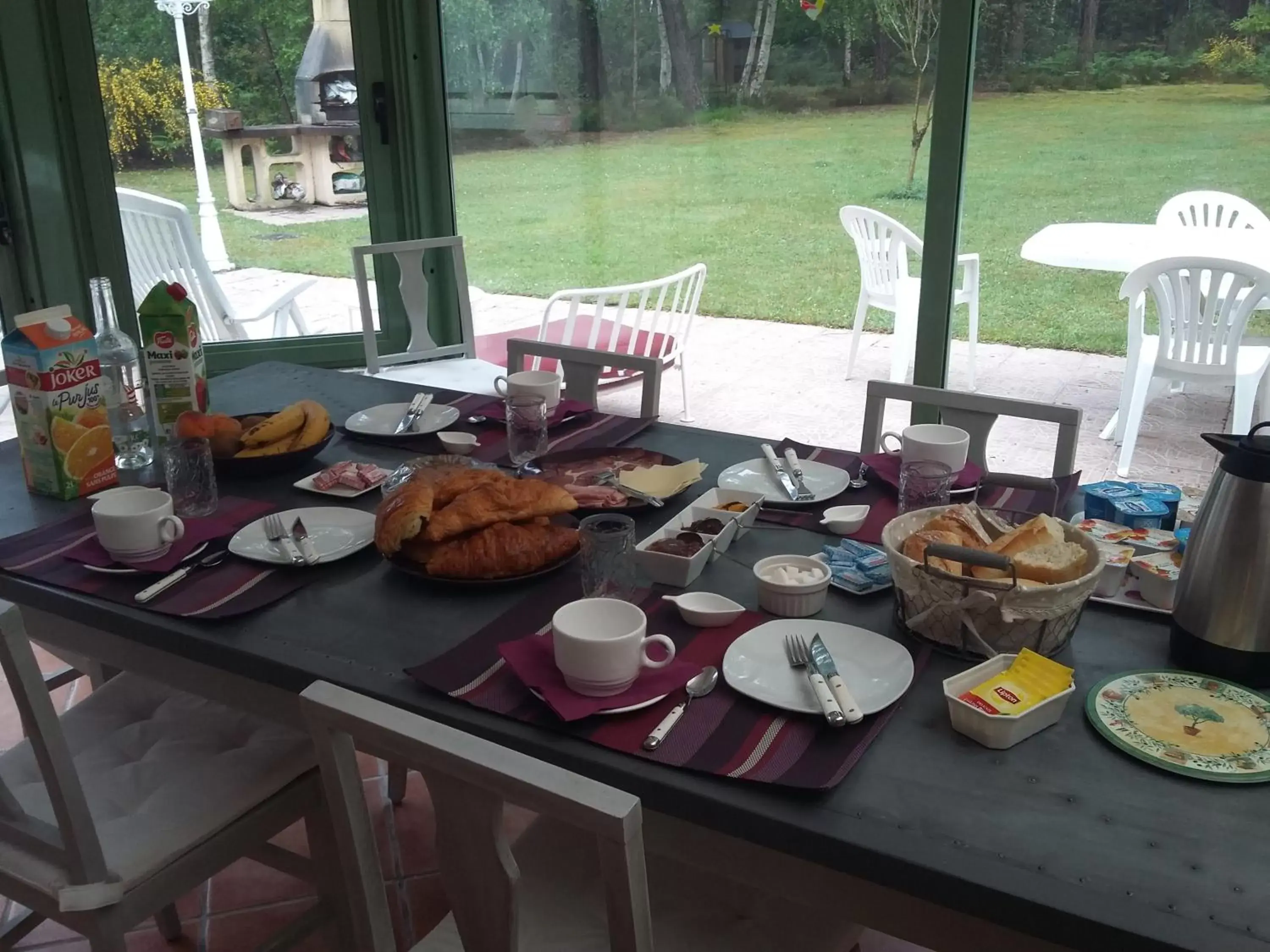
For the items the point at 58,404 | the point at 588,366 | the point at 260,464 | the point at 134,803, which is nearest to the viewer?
the point at 134,803

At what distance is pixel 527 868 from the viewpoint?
3.94ft

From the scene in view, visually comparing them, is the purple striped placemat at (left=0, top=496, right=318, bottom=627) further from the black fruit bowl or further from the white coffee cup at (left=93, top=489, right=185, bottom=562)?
the black fruit bowl

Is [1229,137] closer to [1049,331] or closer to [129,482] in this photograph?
[1049,331]

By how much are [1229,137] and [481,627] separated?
2.32 metres

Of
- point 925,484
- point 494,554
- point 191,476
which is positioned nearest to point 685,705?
point 494,554

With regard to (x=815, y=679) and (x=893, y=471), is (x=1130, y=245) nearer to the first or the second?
(x=893, y=471)

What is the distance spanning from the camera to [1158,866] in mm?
823

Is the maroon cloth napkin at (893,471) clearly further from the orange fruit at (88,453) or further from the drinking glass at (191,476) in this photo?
the orange fruit at (88,453)

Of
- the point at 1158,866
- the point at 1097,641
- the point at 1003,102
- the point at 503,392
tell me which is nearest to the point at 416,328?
the point at 503,392

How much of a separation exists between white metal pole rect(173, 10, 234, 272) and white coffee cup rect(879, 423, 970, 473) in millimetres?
2602

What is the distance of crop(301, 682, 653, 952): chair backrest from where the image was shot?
72 centimetres

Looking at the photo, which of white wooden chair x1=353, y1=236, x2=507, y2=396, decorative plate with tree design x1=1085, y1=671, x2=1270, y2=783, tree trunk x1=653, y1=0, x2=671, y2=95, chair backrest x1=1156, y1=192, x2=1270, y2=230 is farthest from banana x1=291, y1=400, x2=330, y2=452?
chair backrest x1=1156, y1=192, x2=1270, y2=230

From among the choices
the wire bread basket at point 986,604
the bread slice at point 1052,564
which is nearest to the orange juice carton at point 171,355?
the wire bread basket at point 986,604

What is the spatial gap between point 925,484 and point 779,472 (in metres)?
0.26
